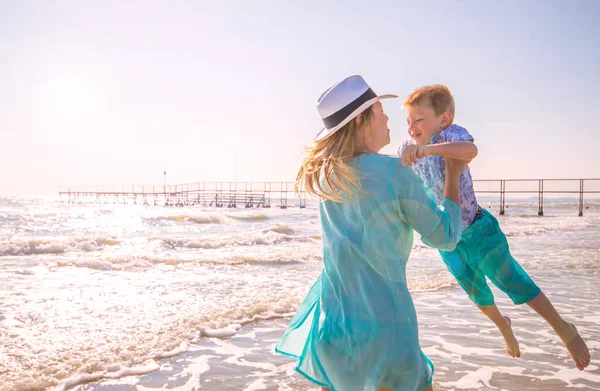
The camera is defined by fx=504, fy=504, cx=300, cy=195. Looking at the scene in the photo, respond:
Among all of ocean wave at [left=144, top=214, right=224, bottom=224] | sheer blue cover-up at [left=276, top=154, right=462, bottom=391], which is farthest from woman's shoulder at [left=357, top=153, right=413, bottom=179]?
ocean wave at [left=144, top=214, right=224, bottom=224]

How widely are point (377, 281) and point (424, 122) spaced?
1.04 m

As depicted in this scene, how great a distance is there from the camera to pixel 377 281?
1.51 m

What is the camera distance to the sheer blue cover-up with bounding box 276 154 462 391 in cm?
147

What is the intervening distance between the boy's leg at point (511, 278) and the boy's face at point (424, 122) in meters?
0.47

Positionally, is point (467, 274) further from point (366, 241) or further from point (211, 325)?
point (211, 325)

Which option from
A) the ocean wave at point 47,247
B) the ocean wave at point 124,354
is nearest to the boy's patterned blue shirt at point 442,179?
the ocean wave at point 124,354

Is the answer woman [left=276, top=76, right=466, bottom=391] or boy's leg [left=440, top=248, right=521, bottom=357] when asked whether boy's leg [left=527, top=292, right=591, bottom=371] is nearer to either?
boy's leg [left=440, top=248, right=521, bottom=357]

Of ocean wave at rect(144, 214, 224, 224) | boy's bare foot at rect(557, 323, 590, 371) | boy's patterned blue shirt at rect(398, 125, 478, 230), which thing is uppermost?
boy's patterned blue shirt at rect(398, 125, 478, 230)

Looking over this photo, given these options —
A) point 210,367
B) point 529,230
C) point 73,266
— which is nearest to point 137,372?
point 210,367

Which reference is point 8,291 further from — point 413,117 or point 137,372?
point 413,117

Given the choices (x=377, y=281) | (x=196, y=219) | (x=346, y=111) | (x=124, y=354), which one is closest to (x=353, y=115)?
(x=346, y=111)

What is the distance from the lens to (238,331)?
4.48m

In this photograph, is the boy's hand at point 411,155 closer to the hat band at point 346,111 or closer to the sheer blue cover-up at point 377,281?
the sheer blue cover-up at point 377,281

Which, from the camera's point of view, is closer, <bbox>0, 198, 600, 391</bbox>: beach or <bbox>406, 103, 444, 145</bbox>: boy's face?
<bbox>406, 103, 444, 145</bbox>: boy's face
